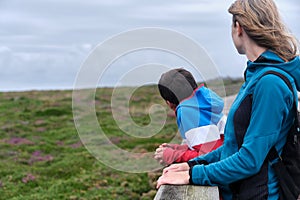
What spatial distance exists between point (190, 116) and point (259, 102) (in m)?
0.82

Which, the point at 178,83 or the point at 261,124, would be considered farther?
the point at 178,83

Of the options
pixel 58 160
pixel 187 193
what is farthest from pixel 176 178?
pixel 58 160

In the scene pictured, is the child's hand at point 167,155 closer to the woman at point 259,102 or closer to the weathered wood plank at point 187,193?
the weathered wood plank at point 187,193

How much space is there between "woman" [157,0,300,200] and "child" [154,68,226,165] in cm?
54

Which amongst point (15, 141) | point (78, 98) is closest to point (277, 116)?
point (78, 98)

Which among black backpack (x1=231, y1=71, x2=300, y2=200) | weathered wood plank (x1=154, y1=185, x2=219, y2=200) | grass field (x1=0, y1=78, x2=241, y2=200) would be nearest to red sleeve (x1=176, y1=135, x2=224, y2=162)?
weathered wood plank (x1=154, y1=185, x2=219, y2=200)

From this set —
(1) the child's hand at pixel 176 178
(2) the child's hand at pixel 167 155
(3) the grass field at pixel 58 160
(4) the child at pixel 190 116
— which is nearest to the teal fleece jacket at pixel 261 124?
(1) the child's hand at pixel 176 178

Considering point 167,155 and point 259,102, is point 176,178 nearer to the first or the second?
point 167,155

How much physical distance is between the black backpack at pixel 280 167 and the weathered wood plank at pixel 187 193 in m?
0.16

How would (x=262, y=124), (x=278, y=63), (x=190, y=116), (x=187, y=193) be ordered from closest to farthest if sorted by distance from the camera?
(x=262, y=124), (x=278, y=63), (x=187, y=193), (x=190, y=116)

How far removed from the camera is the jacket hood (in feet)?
7.44

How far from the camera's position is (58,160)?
12.5m

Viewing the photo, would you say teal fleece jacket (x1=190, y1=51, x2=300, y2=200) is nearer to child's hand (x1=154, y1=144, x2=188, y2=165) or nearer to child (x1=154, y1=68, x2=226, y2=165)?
child (x1=154, y1=68, x2=226, y2=165)

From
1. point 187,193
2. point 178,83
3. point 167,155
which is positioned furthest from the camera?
point 178,83
